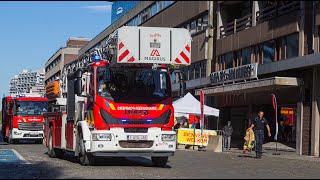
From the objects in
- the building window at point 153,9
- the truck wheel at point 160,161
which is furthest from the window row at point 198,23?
the truck wheel at point 160,161

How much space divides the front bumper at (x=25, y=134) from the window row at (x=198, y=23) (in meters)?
14.1

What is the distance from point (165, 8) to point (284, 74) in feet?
67.7

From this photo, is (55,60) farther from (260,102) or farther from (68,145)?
(68,145)

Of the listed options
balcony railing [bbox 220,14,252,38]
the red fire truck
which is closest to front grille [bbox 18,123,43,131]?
the red fire truck

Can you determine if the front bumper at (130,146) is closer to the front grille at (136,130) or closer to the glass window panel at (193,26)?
the front grille at (136,130)

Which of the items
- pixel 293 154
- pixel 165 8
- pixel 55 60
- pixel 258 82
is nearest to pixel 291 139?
pixel 293 154

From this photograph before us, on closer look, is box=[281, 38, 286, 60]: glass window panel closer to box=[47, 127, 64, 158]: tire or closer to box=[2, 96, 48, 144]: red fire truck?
box=[2, 96, 48, 144]: red fire truck

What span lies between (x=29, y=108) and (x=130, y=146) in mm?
17872

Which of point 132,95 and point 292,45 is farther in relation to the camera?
point 292,45

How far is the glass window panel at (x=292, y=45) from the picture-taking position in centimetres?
2612

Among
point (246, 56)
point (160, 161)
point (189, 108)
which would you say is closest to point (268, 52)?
point (246, 56)

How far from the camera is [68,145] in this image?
16.6 metres

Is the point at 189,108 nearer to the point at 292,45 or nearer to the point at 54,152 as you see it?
the point at 292,45

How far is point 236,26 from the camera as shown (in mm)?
34000
